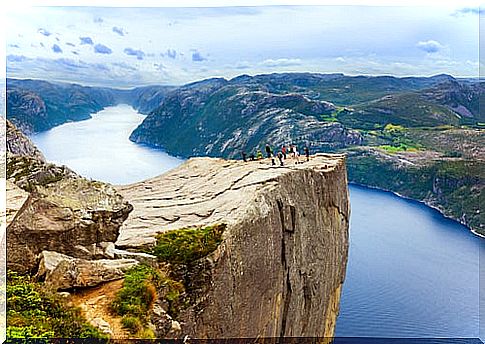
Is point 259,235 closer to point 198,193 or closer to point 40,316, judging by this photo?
point 198,193

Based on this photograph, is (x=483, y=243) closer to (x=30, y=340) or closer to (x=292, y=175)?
(x=292, y=175)

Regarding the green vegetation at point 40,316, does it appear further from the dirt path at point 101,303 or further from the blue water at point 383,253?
the blue water at point 383,253

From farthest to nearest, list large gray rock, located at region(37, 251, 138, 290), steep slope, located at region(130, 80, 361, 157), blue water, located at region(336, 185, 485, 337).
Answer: steep slope, located at region(130, 80, 361, 157), blue water, located at region(336, 185, 485, 337), large gray rock, located at region(37, 251, 138, 290)

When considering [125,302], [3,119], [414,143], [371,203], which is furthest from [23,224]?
[414,143]

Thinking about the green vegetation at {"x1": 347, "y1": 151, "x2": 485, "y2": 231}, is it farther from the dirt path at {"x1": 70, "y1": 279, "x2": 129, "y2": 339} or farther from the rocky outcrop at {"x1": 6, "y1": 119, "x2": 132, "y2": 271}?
the dirt path at {"x1": 70, "y1": 279, "x2": 129, "y2": 339}

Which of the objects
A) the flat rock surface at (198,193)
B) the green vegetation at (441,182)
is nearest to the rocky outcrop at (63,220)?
the flat rock surface at (198,193)

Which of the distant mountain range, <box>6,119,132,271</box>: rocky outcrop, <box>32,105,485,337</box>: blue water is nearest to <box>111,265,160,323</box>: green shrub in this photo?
<box>6,119,132,271</box>: rocky outcrop
